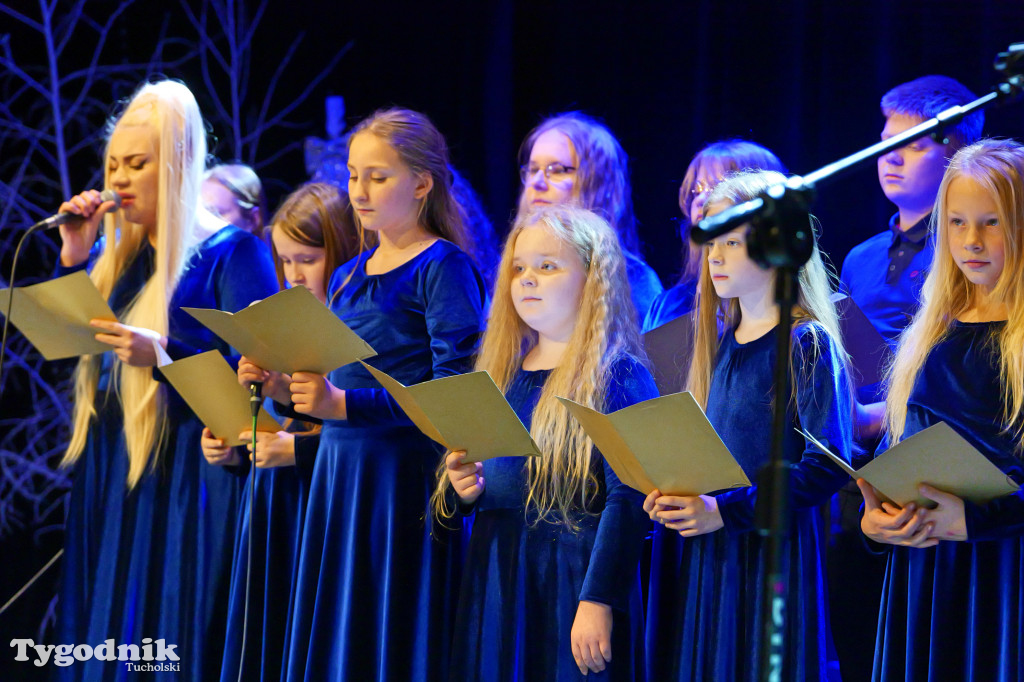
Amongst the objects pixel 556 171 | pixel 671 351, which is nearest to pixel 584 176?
pixel 556 171

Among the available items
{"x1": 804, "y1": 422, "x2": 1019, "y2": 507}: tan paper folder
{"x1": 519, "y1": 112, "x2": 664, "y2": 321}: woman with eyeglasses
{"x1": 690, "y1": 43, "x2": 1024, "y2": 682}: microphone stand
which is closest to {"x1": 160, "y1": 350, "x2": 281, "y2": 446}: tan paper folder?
{"x1": 519, "y1": 112, "x2": 664, "y2": 321}: woman with eyeglasses

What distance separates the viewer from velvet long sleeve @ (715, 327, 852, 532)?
1856mm

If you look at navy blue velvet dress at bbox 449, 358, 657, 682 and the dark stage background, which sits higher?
the dark stage background

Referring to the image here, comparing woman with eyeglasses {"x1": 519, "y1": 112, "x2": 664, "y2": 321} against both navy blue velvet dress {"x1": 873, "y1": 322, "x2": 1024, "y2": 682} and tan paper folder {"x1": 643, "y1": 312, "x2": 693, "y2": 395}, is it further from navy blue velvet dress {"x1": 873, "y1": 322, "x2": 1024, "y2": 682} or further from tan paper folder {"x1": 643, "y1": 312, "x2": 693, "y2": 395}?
navy blue velvet dress {"x1": 873, "y1": 322, "x2": 1024, "y2": 682}

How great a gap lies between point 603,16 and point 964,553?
184 cm

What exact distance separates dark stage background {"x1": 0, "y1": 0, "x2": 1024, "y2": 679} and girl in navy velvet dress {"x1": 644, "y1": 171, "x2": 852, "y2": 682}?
0.66 m

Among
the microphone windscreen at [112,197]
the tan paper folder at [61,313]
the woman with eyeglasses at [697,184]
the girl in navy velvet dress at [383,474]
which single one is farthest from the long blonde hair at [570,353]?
the microphone windscreen at [112,197]

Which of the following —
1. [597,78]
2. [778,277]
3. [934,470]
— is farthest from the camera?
[597,78]

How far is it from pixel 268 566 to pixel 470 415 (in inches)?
37.5

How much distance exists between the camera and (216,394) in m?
2.48

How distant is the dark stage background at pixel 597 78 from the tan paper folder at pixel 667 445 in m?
1.06

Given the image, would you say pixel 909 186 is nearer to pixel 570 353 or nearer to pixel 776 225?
pixel 570 353

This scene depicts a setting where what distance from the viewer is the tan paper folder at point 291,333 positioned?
83.7 inches

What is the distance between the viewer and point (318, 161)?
3668 millimetres
